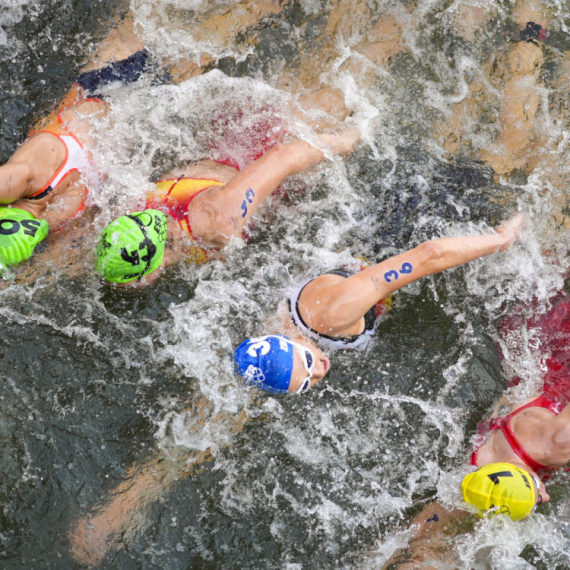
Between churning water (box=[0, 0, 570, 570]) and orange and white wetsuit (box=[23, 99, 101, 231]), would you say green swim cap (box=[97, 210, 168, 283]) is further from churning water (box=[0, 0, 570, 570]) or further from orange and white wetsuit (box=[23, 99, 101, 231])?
orange and white wetsuit (box=[23, 99, 101, 231])

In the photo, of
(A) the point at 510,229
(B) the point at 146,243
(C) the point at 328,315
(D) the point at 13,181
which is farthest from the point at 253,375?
(A) the point at 510,229

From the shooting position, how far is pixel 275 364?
10.9ft

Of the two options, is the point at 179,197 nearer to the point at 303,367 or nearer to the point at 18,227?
the point at 18,227

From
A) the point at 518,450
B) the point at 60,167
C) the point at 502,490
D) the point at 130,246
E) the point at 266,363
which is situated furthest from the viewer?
the point at 60,167

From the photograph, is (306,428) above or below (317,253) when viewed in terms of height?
below

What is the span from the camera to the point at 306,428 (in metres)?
4.03

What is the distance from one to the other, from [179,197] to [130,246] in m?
0.82

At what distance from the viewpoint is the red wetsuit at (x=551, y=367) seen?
13.2 feet

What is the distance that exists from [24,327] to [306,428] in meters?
2.25

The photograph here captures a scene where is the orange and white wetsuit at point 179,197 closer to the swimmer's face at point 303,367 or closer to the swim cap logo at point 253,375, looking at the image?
the swimmer's face at point 303,367

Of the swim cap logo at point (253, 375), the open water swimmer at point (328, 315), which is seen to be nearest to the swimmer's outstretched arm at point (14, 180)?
the open water swimmer at point (328, 315)

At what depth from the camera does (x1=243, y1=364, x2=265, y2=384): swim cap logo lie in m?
3.32

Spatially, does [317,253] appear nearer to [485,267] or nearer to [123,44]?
[485,267]

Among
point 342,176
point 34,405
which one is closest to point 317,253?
point 342,176
